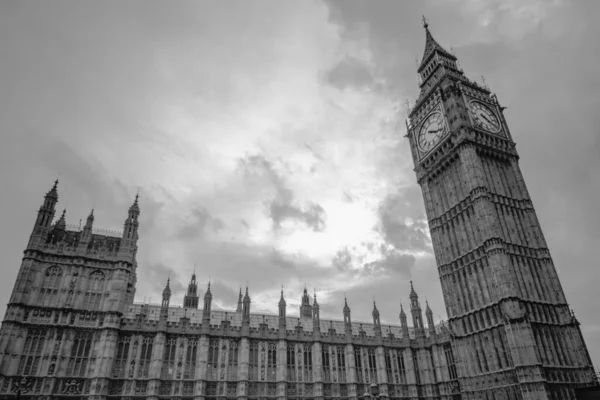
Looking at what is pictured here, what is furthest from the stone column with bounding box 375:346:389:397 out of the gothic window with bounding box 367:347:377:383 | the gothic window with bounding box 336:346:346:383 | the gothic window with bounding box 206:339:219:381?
the gothic window with bounding box 206:339:219:381

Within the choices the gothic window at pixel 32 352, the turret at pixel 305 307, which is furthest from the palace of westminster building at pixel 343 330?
the turret at pixel 305 307

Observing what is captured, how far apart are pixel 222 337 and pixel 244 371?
5318mm

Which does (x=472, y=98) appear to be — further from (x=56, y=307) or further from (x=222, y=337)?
(x=56, y=307)

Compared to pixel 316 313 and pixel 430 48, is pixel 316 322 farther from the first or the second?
pixel 430 48

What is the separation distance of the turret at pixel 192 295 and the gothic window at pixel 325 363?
94.3 feet

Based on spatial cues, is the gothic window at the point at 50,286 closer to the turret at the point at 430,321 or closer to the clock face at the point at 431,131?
the turret at the point at 430,321

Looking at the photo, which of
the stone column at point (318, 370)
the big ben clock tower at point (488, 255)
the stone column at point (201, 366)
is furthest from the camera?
the stone column at point (318, 370)

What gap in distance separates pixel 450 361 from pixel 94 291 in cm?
5110

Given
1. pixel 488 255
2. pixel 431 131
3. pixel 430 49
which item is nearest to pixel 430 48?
pixel 430 49

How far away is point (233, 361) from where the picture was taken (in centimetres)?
5362

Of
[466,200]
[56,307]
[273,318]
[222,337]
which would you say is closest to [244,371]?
[222,337]

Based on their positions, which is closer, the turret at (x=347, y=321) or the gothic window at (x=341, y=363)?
the gothic window at (x=341, y=363)

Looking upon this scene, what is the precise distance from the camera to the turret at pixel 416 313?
64250 mm

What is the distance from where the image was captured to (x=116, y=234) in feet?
190
